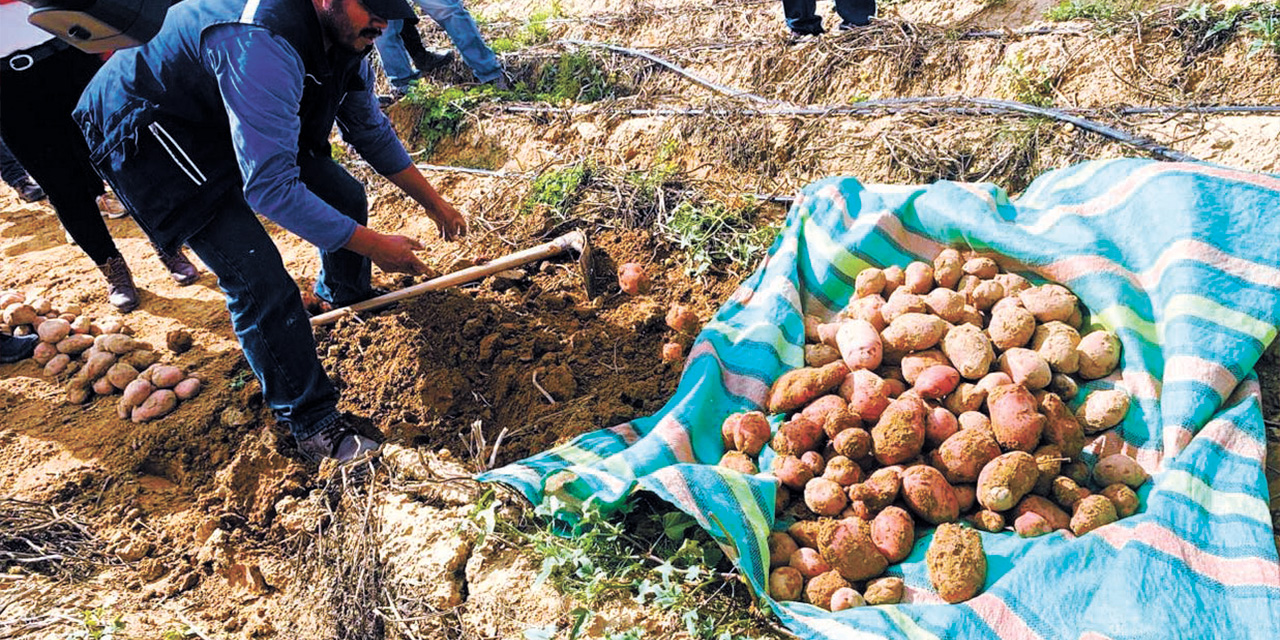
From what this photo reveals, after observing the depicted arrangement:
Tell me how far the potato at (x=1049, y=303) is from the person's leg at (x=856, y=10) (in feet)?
10.6

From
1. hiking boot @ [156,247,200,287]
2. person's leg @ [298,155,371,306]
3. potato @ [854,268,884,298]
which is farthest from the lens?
hiking boot @ [156,247,200,287]

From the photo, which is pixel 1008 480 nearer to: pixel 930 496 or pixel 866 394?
pixel 930 496

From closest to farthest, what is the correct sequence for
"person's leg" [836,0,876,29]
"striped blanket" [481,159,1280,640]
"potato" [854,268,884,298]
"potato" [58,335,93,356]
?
"striped blanket" [481,159,1280,640] → "potato" [854,268,884,298] → "potato" [58,335,93,356] → "person's leg" [836,0,876,29]

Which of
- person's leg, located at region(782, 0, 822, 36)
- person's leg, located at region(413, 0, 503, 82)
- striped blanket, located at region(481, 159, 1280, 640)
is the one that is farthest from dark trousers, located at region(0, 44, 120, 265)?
person's leg, located at region(782, 0, 822, 36)

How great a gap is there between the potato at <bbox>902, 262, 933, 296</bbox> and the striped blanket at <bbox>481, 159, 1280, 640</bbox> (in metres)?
0.16

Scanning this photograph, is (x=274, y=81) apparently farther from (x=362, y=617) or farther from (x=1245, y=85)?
(x=1245, y=85)

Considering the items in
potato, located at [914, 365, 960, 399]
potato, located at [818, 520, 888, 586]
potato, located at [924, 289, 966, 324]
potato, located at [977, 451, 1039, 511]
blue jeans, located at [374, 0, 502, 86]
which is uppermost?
blue jeans, located at [374, 0, 502, 86]

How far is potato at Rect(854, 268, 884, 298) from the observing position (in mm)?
2639

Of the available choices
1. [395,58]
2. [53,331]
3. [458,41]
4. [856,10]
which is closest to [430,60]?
[395,58]

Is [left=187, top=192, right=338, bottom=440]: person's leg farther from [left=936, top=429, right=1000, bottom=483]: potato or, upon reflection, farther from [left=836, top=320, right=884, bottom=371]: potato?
[left=936, top=429, right=1000, bottom=483]: potato

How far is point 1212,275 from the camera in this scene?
7.20ft

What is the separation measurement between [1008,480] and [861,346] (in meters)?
0.58

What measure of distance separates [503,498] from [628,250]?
1445 millimetres

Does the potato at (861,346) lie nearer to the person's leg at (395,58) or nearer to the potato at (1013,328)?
the potato at (1013,328)
